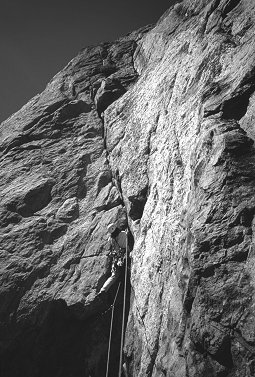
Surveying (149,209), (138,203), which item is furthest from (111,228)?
(149,209)

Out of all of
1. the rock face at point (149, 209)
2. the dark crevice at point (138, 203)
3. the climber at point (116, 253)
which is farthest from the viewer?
the dark crevice at point (138, 203)

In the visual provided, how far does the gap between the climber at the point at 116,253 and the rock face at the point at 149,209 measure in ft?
0.91

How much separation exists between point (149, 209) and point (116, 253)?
1.67 metres

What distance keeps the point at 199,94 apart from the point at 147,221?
3344mm

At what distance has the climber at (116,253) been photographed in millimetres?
9430

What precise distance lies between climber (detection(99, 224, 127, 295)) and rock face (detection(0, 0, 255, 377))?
278 mm

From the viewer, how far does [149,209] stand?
30.3ft

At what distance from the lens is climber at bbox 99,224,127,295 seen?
9430 mm

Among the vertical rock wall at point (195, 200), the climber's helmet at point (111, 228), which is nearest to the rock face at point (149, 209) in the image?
the vertical rock wall at point (195, 200)

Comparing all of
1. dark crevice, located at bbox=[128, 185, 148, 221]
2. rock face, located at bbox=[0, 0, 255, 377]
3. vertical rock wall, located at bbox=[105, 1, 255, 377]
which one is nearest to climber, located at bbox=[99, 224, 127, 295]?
rock face, located at bbox=[0, 0, 255, 377]

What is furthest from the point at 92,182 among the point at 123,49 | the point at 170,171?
the point at 123,49

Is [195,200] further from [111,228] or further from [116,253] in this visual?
[111,228]

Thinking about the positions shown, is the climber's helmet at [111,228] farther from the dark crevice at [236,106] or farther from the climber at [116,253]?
the dark crevice at [236,106]

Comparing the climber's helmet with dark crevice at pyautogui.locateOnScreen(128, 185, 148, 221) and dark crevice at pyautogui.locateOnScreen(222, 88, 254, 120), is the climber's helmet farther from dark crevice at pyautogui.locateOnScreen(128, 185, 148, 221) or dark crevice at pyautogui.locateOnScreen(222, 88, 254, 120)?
dark crevice at pyautogui.locateOnScreen(222, 88, 254, 120)
